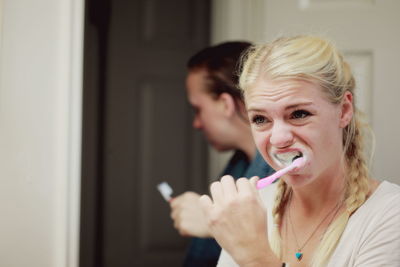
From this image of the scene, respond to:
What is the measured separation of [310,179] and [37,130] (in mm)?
502

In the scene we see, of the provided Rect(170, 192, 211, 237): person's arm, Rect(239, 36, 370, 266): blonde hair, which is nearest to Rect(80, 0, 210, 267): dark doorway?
Rect(170, 192, 211, 237): person's arm

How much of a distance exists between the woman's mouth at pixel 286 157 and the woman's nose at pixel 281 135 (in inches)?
0.7

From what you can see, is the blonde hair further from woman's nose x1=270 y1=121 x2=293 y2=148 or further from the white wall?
the white wall

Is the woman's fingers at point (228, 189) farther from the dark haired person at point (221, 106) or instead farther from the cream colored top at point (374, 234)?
the dark haired person at point (221, 106)

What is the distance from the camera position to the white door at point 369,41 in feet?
4.22

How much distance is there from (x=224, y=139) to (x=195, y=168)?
0.67 meters

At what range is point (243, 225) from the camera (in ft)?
2.37

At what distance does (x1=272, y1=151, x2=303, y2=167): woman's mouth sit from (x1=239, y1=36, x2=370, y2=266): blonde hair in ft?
0.37

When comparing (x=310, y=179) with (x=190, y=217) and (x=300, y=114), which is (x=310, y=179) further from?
(x=190, y=217)

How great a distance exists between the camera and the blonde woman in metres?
0.72

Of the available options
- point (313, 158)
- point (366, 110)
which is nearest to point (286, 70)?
point (313, 158)

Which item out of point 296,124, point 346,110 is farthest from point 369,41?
point 296,124

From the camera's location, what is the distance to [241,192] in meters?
0.73

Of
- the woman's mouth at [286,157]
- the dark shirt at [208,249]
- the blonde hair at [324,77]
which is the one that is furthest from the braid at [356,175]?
the dark shirt at [208,249]
